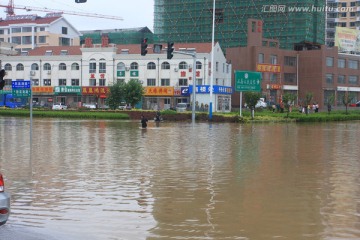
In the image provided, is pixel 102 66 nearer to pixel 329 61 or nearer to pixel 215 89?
pixel 215 89

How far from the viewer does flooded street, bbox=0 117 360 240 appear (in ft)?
29.5

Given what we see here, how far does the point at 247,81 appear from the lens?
58.3m

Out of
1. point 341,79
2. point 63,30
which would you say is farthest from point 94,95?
point 341,79

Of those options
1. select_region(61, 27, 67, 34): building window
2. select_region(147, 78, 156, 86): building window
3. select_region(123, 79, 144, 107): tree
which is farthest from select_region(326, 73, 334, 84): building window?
select_region(61, 27, 67, 34): building window

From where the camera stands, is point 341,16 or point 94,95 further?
point 341,16

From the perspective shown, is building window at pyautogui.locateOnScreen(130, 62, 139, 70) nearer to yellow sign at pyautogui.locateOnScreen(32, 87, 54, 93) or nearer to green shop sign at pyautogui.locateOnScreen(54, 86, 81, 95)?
green shop sign at pyautogui.locateOnScreen(54, 86, 81, 95)

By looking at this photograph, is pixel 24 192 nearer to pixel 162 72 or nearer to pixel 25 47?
pixel 162 72

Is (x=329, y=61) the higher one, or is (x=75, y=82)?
(x=329, y=61)

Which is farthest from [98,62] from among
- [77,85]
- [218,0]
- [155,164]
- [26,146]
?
[155,164]

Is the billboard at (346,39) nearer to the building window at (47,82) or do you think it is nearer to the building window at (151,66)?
the building window at (151,66)

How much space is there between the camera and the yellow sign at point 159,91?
3098 inches

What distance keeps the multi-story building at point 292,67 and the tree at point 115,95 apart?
75.4 feet

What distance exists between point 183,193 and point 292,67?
80764 millimetres

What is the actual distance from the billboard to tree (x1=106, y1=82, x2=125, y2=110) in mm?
42246
